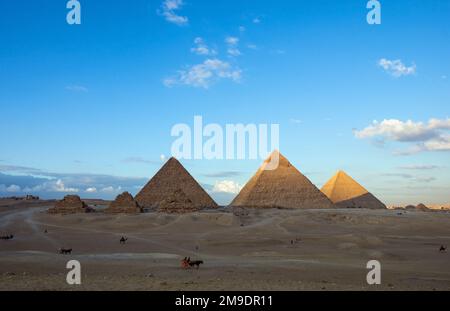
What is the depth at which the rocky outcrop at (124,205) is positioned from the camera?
4703 centimetres

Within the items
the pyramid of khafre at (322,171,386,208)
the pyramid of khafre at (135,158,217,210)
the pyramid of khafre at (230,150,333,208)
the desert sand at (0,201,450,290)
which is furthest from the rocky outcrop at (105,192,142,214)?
the pyramid of khafre at (322,171,386,208)

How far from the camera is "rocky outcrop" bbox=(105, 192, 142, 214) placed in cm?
4703

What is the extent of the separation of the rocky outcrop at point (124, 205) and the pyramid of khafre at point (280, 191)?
19583mm

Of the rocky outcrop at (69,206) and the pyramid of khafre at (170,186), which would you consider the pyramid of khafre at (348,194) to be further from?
the rocky outcrop at (69,206)

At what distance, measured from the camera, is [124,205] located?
47.7m

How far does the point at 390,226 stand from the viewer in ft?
123

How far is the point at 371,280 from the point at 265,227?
2303 centimetres

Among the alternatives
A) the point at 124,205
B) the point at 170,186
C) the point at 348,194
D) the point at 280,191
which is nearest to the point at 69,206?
the point at 124,205

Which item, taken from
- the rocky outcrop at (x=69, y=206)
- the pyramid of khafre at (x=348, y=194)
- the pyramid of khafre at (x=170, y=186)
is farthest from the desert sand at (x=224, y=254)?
the pyramid of khafre at (x=348, y=194)

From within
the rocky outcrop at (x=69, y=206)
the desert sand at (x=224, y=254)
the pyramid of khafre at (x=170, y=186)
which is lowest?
the desert sand at (x=224, y=254)

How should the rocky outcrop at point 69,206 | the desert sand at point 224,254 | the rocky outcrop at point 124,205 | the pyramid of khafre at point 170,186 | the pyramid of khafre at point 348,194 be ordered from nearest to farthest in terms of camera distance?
the desert sand at point 224,254, the rocky outcrop at point 124,205, the rocky outcrop at point 69,206, the pyramid of khafre at point 170,186, the pyramid of khafre at point 348,194

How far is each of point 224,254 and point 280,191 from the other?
142 ft

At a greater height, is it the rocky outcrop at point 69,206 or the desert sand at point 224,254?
the rocky outcrop at point 69,206

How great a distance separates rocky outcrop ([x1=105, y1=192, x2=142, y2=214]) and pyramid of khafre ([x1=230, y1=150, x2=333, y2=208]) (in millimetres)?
19583
